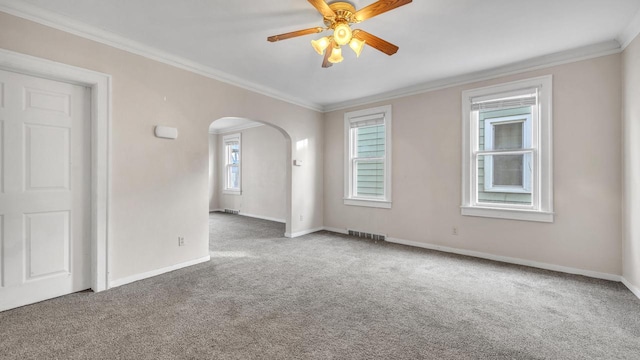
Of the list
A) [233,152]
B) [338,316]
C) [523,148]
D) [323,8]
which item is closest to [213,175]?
[233,152]

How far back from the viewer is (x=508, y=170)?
3.75 metres

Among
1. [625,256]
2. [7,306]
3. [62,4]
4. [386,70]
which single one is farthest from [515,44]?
[7,306]

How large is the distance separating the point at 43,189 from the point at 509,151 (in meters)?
5.10

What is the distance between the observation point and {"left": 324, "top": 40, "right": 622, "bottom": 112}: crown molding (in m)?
3.03

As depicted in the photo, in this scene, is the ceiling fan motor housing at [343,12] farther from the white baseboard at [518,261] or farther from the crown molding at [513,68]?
the white baseboard at [518,261]

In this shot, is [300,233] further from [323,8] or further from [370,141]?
[323,8]

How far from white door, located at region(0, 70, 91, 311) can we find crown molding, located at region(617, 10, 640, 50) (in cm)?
518

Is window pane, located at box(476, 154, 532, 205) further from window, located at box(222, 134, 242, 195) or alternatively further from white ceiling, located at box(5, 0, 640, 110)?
window, located at box(222, 134, 242, 195)

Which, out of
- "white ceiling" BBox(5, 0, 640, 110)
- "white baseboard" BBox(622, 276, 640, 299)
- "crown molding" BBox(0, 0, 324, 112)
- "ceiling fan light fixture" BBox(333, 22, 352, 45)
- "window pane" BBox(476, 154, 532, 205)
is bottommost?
"white baseboard" BBox(622, 276, 640, 299)

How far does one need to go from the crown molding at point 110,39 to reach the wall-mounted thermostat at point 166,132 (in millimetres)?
767

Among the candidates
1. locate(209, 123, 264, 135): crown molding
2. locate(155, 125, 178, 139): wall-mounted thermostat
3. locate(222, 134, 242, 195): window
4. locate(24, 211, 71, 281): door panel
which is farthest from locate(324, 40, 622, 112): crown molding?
locate(24, 211, 71, 281): door panel

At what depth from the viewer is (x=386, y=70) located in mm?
3756

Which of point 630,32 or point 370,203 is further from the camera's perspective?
point 370,203

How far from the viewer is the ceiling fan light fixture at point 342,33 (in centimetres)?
222
